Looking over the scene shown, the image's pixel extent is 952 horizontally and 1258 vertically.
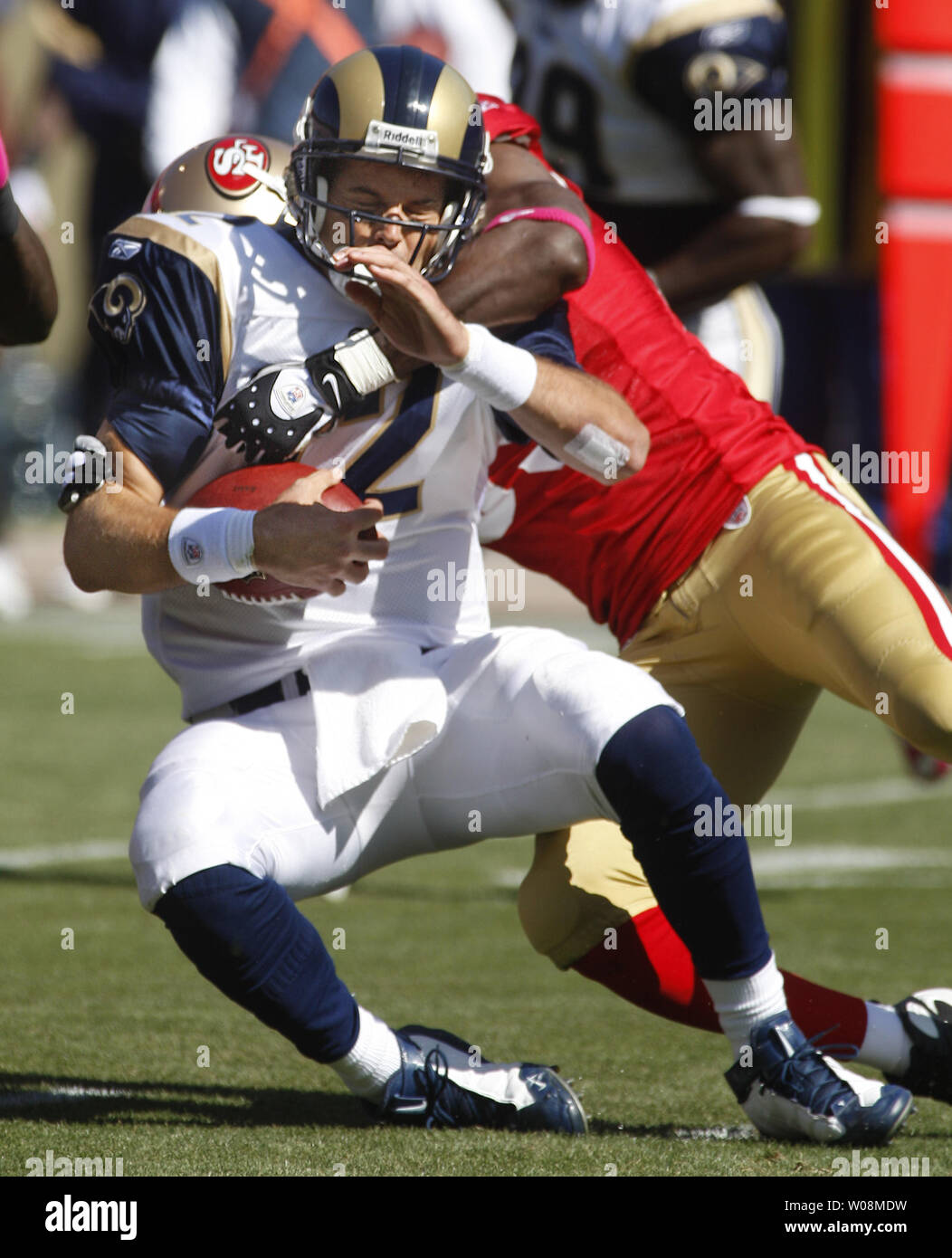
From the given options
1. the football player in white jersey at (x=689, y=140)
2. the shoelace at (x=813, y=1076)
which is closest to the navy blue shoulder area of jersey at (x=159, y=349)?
the shoelace at (x=813, y=1076)

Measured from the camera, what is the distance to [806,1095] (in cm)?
261

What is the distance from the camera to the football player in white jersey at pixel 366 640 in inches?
102

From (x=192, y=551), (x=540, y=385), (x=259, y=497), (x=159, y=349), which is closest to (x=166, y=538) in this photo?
(x=192, y=551)

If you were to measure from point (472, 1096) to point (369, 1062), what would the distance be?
0.17 metres

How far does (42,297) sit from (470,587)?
91 centimetres

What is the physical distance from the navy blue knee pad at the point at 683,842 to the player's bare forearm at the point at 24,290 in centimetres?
133

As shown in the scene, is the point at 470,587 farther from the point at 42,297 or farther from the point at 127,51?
the point at 127,51

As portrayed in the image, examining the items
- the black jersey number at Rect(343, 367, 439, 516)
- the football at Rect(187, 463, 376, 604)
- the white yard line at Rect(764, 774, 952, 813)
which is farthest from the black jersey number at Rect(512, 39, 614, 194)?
the white yard line at Rect(764, 774, 952, 813)

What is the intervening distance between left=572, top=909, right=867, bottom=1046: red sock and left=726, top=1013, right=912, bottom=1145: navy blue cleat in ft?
0.72

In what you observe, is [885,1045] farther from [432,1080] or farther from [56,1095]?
[56,1095]

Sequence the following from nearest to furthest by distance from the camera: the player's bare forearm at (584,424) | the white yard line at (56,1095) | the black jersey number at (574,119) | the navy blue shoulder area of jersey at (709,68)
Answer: the player's bare forearm at (584,424) → the white yard line at (56,1095) → the navy blue shoulder area of jersey at (709,68) → the black jersey number at (574,119)

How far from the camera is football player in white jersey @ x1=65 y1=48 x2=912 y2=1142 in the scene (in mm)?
2578

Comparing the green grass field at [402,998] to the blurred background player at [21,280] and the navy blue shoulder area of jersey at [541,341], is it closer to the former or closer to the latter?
the navy blue shoulder area of jersey at [541,341]

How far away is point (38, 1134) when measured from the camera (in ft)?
8.61
